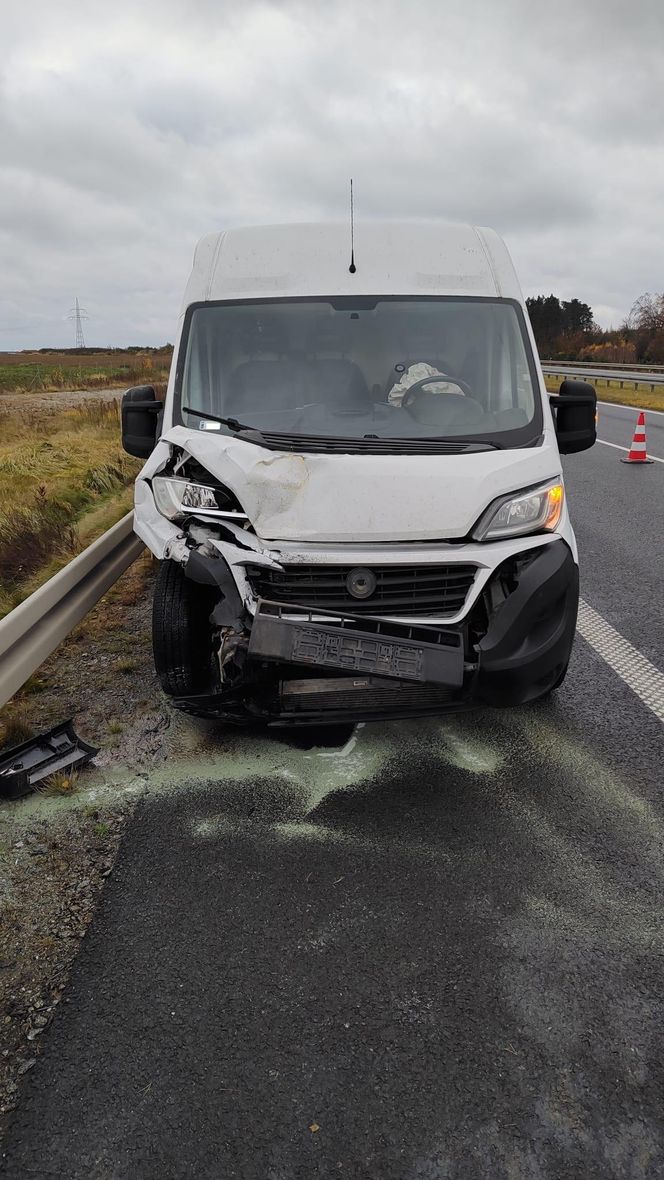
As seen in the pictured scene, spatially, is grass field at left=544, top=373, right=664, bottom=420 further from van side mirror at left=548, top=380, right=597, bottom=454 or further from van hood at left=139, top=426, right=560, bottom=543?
van hood at left=139, top=426, right=560, bottom=543

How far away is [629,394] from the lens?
3231 cm

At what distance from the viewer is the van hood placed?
3.37 metres

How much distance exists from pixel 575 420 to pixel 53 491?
332 inches

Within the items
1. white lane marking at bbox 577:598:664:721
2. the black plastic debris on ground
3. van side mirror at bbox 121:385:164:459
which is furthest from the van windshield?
the black plastic debris on ground

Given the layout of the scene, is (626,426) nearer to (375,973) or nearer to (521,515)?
(521,515)

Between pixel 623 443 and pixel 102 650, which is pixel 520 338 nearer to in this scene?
pixel 102 650

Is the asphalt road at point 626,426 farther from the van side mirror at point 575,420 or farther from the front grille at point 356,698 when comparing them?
the front grille at point 356,698

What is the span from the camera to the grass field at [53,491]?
7.88 metres

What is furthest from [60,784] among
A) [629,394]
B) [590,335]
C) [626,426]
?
[590,335]

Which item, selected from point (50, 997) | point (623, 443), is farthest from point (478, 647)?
point (623, 443)

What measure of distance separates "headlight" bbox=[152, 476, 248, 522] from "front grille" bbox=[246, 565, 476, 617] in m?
0.36

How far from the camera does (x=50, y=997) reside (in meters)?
2.40

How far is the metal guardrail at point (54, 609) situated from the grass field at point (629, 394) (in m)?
23.3

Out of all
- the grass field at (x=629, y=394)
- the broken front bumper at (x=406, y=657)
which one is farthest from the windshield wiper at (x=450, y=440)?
the grass field at (x=629, y=394)
